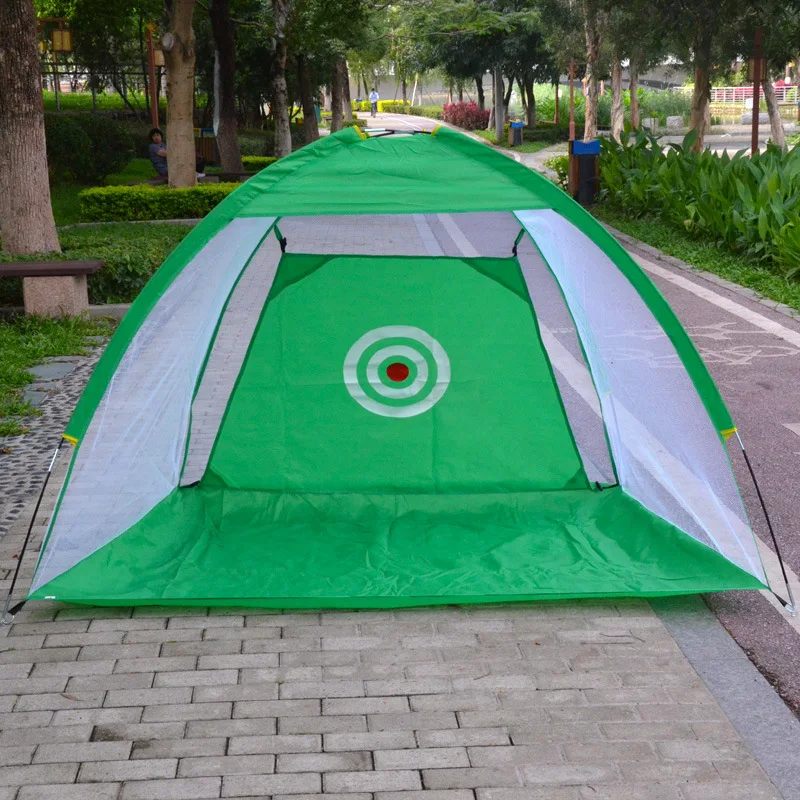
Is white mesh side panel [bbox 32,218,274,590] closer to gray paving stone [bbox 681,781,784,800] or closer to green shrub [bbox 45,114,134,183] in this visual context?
gray paving stone [bbox 681,781,784,800]

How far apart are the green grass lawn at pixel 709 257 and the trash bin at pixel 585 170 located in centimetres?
204

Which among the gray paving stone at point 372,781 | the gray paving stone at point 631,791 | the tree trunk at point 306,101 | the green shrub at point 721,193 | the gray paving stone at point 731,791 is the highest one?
the tree trunk at point 306,101

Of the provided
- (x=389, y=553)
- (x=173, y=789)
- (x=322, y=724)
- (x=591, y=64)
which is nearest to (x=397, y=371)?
(x=389, y=553)

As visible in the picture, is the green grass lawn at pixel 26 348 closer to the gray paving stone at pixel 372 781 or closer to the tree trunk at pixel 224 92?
the gray paving stone at pixel 372 781

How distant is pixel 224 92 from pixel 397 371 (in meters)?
18.0

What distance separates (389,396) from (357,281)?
57cm

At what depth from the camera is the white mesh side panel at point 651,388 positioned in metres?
4.53

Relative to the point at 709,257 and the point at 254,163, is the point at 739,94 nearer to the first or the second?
the point at 254,163

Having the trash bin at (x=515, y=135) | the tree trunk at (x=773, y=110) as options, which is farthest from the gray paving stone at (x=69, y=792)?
the trash bin at (x=515, y=135)

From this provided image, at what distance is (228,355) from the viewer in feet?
19.1

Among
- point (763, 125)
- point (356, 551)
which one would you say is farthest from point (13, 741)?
point (763, 125)

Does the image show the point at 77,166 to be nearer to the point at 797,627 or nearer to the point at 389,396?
the point at 389,396

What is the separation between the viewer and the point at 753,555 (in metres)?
4.46

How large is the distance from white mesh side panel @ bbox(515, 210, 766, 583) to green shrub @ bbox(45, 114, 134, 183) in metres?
20.8
